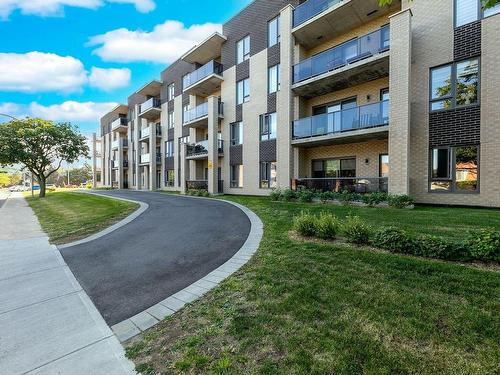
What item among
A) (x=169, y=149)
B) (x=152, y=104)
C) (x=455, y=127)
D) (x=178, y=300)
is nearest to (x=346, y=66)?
(x=455, y=127)

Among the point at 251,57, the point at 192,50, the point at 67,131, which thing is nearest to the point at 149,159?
the point at 67,131

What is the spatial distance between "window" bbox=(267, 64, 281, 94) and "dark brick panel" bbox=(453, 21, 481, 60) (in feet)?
33.8

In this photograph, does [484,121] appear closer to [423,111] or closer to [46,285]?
[423,111]

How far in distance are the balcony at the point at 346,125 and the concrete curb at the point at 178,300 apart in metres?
10.3

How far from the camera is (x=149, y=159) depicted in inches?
1344

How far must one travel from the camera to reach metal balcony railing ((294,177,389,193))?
1359cm

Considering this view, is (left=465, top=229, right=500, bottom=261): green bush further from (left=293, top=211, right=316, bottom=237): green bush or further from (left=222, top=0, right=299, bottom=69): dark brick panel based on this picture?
(left=222, top=0, right=299, bottom=69): dark brick panel

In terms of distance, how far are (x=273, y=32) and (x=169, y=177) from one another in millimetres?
20509

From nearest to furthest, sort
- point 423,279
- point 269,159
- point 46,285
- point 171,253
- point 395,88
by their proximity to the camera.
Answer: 1. point 423,279
2. point 46,285
3. point 171,253
4. point 395,88
5. point 269,159

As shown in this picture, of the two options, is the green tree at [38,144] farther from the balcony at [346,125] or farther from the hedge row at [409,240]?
the hedge row at [409,240]

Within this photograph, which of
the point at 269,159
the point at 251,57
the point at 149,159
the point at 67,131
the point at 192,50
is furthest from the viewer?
the point at 149,159

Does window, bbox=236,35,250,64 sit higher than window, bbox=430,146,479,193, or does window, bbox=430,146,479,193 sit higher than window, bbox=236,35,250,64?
window, bbox=236,35,250,64

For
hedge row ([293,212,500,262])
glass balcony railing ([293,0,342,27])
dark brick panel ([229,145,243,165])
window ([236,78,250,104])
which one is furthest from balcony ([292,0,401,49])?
hedge row ([293,212,500,262])

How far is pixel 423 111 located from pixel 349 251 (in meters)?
11.1
